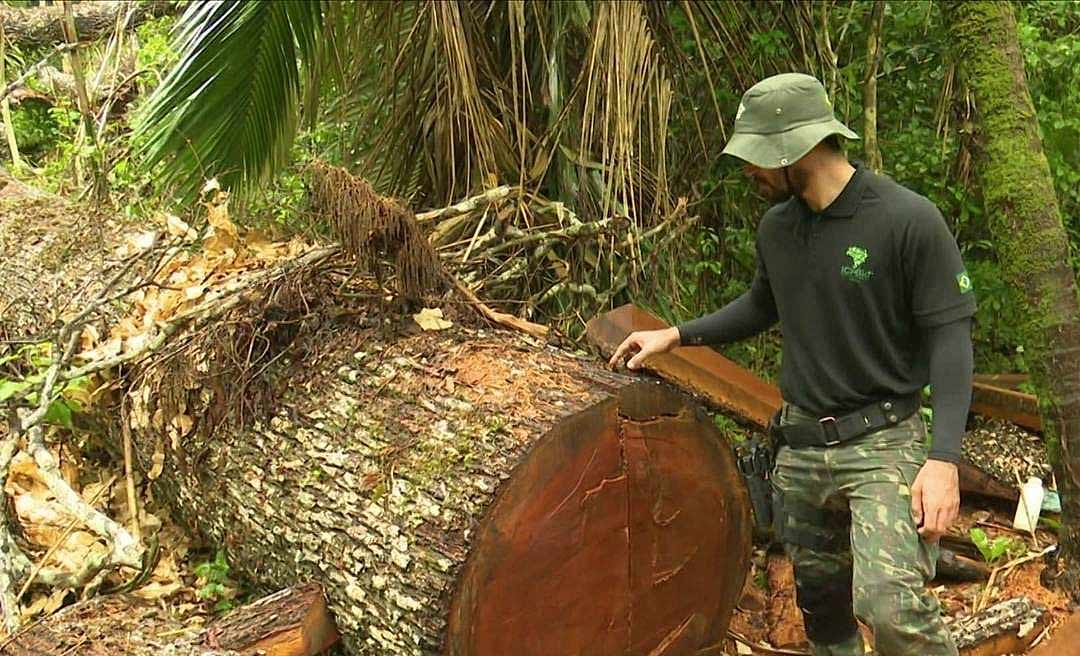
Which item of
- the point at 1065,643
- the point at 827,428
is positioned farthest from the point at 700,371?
the point at 1065,643

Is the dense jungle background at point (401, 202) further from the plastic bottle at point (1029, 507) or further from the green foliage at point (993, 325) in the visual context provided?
the plastic bottle at point (1029, 507)

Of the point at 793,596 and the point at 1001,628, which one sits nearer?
the point at 1001,628

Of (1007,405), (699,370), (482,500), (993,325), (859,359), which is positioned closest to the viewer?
(482,500)

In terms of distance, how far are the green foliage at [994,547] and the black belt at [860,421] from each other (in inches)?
56.4

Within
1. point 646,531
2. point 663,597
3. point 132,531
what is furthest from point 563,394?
point 132,531

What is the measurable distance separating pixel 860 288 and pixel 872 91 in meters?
2.73

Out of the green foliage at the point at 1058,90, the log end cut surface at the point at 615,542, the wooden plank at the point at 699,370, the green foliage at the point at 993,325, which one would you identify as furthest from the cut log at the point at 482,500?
the green foliage at the point at 1058,90

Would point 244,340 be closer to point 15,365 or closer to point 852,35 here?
point 15,365

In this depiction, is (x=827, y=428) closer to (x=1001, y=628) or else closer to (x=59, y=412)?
(x=1001, y=628)

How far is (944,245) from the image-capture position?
7.91 feet

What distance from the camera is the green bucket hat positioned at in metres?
2.51

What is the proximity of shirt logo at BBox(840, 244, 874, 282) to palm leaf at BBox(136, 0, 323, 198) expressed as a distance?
2729mm

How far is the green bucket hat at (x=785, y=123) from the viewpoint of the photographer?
2.51 meters

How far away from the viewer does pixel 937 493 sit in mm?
→ 2346
